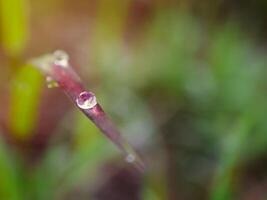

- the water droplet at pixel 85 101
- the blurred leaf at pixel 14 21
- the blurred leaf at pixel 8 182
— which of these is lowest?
the water droplet at pixel 85 101

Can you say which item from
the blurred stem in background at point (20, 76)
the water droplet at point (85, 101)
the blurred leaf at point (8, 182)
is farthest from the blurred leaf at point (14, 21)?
the water droplet at point (85, 101)

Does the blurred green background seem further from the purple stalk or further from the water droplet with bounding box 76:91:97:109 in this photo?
the water droplet with bounding box 76:91:97:109

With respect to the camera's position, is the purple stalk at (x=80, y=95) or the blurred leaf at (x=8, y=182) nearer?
the purple stalk at (x=80, y=95)

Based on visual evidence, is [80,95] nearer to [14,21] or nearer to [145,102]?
[14,21]

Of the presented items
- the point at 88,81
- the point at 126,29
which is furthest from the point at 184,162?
the point at 126,29

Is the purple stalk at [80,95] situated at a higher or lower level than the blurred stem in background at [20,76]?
lower

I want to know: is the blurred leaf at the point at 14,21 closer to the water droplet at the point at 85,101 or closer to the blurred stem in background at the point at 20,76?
the blurred stem in background at the point at 20,76
